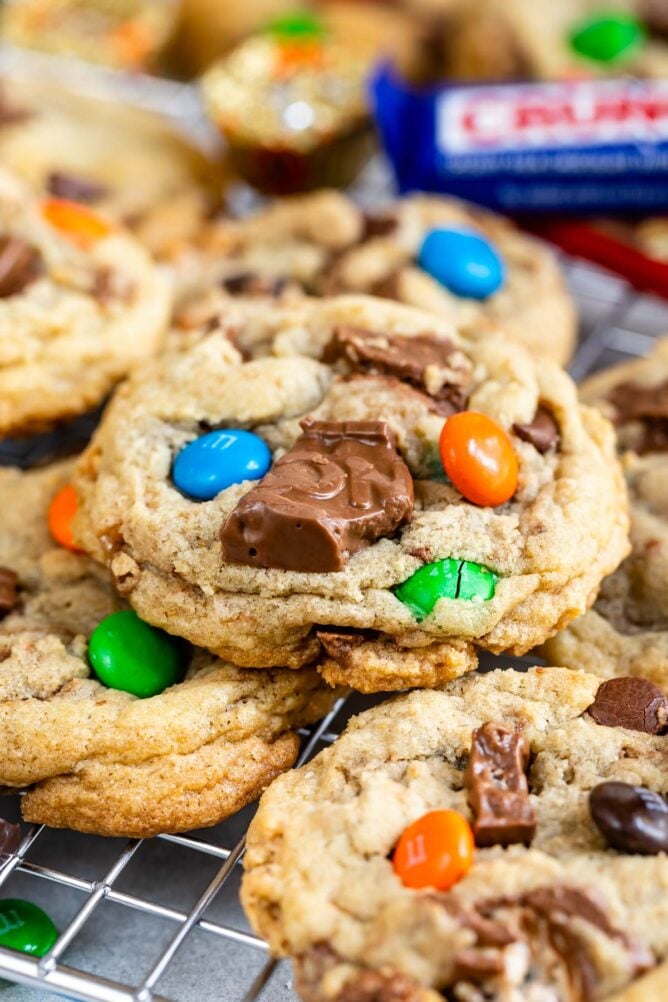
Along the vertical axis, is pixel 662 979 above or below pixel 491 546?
below

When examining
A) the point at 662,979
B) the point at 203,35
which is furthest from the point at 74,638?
the point at 203,35

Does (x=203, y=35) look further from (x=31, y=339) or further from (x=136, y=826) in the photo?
(x=136, y=826)

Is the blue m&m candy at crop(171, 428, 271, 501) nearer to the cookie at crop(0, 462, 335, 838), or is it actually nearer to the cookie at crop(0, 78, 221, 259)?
the cookie at crop(0, 462, 335, 838)

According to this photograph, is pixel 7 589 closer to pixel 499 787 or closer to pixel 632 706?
pixel 499 787

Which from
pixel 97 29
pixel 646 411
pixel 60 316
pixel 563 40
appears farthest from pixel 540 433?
pixel 97 29

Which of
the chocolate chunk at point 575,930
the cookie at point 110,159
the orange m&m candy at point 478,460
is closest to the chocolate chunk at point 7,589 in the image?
the orange m&m candy at point 478,460
